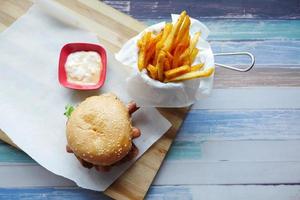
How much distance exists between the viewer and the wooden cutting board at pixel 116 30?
170 cm

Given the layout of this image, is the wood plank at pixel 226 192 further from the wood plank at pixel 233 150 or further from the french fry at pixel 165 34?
the french fry at pixel 165 34

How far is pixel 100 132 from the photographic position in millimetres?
1570

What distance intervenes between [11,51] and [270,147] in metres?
1.19

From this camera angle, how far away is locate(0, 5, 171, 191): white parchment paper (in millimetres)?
1676

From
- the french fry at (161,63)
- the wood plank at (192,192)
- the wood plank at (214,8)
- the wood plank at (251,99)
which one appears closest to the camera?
the french fry at (161,63)

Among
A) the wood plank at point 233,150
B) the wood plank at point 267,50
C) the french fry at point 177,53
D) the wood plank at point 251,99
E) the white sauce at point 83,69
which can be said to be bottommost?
the wood plank at point 233,150

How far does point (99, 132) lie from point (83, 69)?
294 mm

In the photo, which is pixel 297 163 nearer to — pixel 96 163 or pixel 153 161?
pixel 153 161

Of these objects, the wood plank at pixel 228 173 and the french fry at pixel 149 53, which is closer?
the french fry at pixel 149 53

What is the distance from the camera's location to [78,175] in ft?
5.49

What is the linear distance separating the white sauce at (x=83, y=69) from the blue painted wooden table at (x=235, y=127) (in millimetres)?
366

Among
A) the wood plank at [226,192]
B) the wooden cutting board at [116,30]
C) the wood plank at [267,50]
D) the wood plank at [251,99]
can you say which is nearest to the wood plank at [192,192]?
the wood plank at [226,192]

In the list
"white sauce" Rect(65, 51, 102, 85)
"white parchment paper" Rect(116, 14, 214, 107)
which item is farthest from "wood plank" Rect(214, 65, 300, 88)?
"white sauce" Rect(65, 51, 102, 85)

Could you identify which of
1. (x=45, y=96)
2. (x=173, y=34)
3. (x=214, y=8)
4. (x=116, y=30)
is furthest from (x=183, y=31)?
(x=45, y=96)
